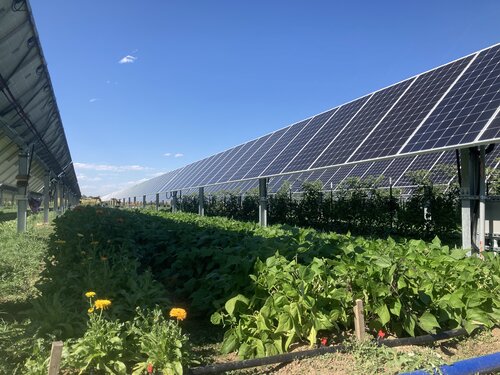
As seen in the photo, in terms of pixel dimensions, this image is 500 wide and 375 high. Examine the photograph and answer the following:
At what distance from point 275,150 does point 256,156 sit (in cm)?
229

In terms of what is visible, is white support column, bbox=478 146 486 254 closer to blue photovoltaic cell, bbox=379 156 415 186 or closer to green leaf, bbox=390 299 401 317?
green leaf, bbox=390 299 401 317

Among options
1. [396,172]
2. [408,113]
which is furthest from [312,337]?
[396,172]

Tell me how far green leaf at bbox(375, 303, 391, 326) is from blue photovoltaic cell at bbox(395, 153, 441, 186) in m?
15.2

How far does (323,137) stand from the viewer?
14758mm

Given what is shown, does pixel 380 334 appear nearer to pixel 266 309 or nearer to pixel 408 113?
pixel 266 309

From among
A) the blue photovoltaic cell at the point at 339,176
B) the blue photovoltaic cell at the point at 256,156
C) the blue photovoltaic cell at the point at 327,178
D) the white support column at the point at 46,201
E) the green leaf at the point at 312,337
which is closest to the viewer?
the green leaf at the point at 312,337

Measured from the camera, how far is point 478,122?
25.7 ft

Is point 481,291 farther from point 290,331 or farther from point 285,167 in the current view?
point 285,167

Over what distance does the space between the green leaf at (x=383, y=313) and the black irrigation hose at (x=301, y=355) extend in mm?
169

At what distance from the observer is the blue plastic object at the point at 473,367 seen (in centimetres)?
303

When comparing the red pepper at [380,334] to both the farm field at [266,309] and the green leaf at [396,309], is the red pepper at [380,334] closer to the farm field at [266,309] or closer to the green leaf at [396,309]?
the farm field at [266,309]

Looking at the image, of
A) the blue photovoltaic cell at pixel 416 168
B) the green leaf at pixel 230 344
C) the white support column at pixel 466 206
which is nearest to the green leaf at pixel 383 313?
the green leaf at pixel 230 344

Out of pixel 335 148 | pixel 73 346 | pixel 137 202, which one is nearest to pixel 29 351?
pixel 73 346

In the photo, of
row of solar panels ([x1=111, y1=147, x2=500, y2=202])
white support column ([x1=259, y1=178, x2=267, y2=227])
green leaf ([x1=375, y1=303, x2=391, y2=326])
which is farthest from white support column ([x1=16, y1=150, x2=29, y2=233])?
green leaf ([x1=375, y1=303, x2=391, y2=326])
